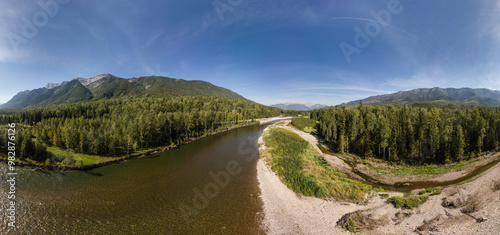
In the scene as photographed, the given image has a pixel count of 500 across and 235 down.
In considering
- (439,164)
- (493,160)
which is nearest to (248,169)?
(439,164)

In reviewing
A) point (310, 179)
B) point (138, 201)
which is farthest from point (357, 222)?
point (138, 201)

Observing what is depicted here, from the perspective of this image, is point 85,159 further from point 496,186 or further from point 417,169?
point 417,169

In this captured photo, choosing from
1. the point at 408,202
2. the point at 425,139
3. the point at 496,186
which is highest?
the point at 425,139

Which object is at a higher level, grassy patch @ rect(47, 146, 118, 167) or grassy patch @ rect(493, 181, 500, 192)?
grassy patch @ rect(493, 181, 500, 192)

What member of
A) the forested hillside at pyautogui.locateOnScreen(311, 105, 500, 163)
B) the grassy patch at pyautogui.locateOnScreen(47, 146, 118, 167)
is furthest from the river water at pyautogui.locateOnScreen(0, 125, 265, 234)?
the forested hillside at pyautogui.locateOnScreen(311, 105, 500, 163)

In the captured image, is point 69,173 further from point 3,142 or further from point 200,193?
point 200,193

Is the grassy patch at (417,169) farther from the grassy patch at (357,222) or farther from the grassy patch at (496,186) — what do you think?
the grassy patch at (357,222)

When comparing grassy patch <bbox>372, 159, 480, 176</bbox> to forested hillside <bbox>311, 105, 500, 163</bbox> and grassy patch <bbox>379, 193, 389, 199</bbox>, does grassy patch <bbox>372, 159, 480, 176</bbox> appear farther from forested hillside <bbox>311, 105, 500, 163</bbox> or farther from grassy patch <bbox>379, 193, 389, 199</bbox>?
grassy patch <bbox>379, 193, 389, 199</bbox>
